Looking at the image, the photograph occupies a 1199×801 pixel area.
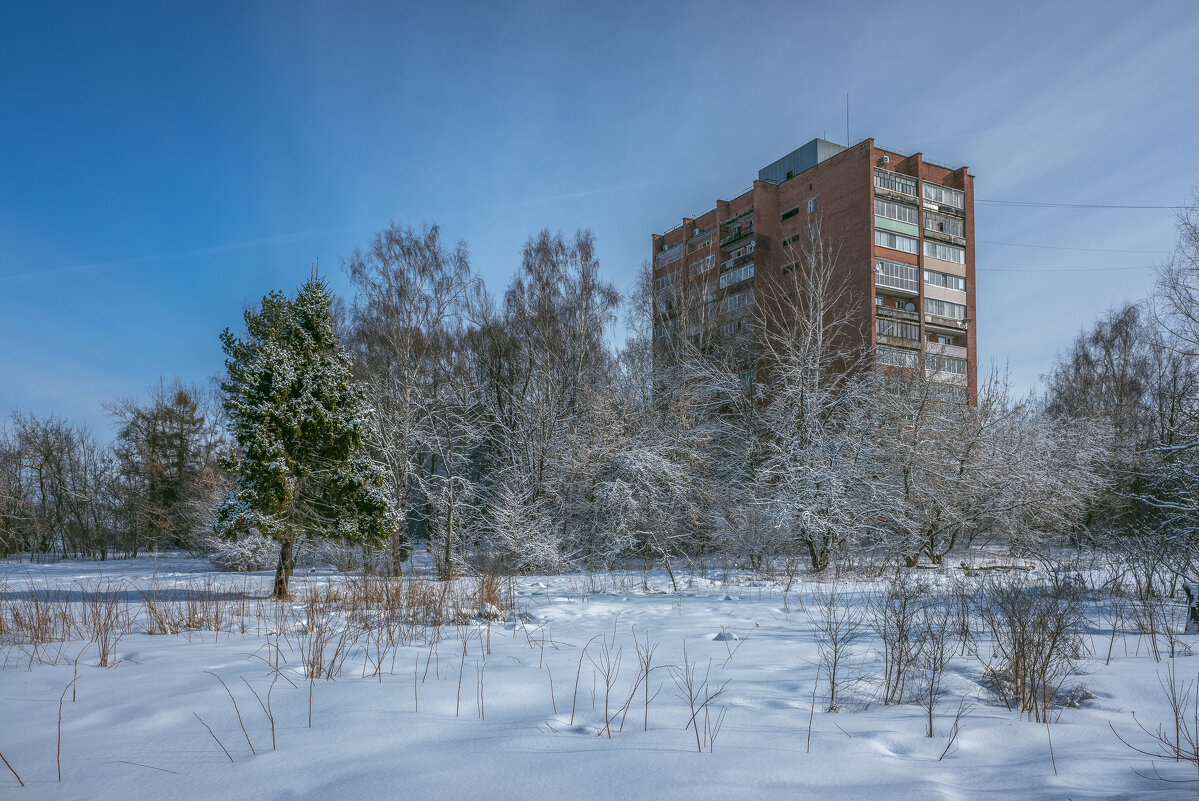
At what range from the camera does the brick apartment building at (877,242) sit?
38.4 m

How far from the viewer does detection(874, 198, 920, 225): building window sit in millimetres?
38719

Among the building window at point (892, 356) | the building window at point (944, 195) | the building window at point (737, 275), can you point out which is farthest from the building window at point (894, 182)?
the building window at point (892, 356)

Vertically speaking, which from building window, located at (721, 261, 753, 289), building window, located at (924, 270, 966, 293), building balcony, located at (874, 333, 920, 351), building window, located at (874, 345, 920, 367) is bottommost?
building window, located at (874, 345, 920, 367)

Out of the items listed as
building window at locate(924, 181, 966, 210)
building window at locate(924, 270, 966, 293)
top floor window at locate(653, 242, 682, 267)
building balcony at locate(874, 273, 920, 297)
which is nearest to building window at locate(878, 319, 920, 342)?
building balcony at locate(874, 273, 920, 297)

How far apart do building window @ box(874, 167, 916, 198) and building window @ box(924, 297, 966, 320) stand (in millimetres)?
Answer: 6714

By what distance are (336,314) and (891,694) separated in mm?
31833

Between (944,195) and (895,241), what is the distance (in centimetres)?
564

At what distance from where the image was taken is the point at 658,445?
2320 centimetres

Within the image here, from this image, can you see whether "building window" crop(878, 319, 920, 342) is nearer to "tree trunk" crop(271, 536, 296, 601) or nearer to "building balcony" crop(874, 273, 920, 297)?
"building balcony" crop(874, 273, 920, 297)

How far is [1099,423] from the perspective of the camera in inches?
1088

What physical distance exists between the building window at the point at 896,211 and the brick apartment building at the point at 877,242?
0.06 meters

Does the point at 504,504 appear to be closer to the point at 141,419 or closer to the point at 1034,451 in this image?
the point at 1034,451

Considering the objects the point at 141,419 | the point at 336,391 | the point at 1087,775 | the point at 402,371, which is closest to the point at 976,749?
the point at 1087,775

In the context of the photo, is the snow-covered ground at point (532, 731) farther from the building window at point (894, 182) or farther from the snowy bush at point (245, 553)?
the building window at point (894, 182)
